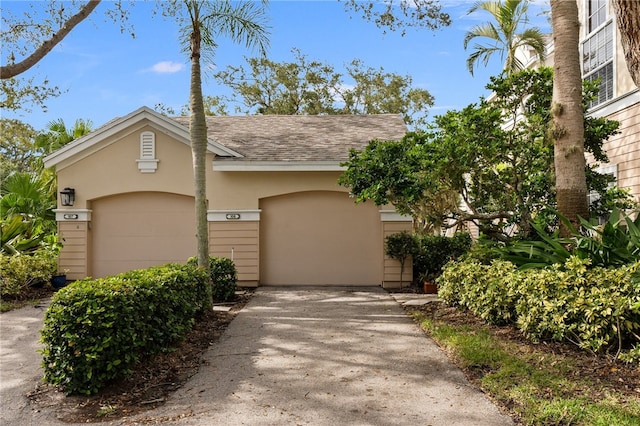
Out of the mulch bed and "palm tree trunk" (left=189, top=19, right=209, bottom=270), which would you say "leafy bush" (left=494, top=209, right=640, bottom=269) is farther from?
"palm tree trunk" (left=189, top=19, right=209, bottom=270)

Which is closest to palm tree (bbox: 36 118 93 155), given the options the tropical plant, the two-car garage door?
the two-car garage door

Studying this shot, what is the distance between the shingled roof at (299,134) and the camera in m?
12.3

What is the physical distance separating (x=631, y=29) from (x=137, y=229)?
11187 millimetres

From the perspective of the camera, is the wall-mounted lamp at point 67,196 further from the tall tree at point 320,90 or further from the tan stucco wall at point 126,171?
the tall tree at point 320,90

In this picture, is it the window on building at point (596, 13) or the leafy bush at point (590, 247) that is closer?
the leafy bush at point (590, 247)

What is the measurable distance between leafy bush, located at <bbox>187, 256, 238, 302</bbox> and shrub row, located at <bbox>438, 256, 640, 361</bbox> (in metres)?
5.08

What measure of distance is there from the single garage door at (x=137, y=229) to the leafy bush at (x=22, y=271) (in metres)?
1.11

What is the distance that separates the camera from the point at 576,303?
218 inches

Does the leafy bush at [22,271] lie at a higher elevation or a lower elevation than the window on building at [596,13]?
lower

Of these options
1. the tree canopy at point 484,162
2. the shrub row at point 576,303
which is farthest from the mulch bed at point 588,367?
the tree canopy at point 484,162

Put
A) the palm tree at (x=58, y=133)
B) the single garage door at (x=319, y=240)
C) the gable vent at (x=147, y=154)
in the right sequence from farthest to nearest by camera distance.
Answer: the palm tree at (x=58, y=133) → the single garage door at (x=319, y=240) → the gable vent at (x=147, y=154)

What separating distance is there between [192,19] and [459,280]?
638 centimetres

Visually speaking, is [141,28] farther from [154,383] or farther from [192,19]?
[154,383]

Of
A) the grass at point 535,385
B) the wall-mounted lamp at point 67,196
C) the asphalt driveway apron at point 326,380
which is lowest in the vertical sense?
the asphalt driveway apron at point 326,380
